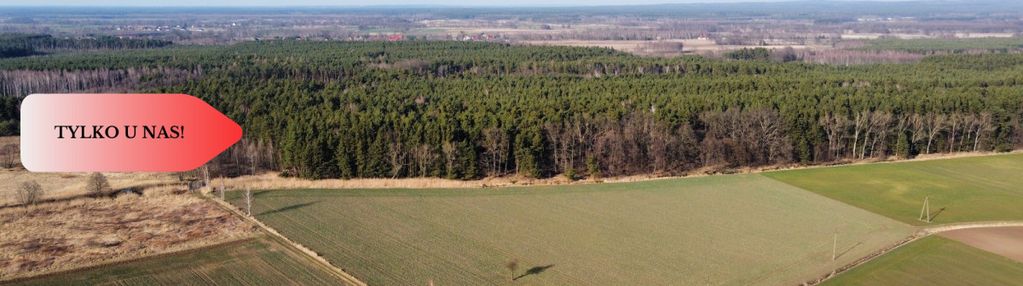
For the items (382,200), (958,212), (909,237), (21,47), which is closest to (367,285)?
(382,200)

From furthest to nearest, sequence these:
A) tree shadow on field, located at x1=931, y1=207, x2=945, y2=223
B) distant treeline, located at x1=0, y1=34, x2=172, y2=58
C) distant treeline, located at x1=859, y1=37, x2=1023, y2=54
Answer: distant treeline, located at x1=0, y1=34, x2=172, y2=58 < distant treeline, located at x1=859, y1=37, x2=1023, y2=54 < tree shadow on field, located at x1=931, y1=207, x2=945, y2=223

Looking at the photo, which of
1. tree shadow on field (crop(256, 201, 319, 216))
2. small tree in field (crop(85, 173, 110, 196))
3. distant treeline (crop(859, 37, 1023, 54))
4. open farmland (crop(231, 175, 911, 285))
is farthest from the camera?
distant treeline (crop(859, 37, 1023, 54))

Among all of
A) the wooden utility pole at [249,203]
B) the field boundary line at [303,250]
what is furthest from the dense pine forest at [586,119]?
the field boundary line at [303,250]

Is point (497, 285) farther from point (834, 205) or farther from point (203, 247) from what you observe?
point (834, 205)

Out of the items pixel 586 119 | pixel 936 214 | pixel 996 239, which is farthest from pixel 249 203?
pixel 996 239

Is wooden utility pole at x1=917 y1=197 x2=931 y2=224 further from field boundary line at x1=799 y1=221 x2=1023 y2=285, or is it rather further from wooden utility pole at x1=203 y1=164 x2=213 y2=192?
wooden utility pole at x1=203 y1=164 x2=213 y2=192

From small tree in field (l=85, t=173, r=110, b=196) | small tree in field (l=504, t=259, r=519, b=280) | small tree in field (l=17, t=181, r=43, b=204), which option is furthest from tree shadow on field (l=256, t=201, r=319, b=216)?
small tree in field (l=504, t=259, r=519, b=280)
